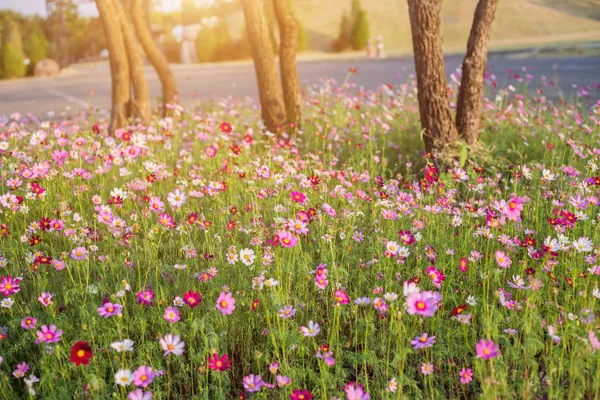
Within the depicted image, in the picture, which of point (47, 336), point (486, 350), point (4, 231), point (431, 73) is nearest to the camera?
point (486, 350)

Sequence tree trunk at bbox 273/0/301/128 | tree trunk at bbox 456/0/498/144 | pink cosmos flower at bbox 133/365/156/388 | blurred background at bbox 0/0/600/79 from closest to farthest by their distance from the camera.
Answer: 1. pink cosmos flower at bbox 133/365/156/388
2. tree trunk at bbox 456/0/498/144
3. tree trunk at bbox 273/0/301/128
4. blurred background at bbox 0/0/600/79

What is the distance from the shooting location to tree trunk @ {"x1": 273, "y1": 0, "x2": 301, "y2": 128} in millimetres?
7113

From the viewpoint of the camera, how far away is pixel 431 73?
17.7ft

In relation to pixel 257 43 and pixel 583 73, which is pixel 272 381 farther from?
pixel 583 73

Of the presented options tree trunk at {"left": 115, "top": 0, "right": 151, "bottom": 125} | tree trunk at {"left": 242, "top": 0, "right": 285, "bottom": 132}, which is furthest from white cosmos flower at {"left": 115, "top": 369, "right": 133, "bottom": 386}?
tree trunk at {"left": 115, "top": 0, "right": 151, "bottom": 125}

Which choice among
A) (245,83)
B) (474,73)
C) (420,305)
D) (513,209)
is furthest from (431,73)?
(245,83)

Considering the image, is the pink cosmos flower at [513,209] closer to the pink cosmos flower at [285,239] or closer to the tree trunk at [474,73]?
the pink cosmos flower at [285,239]

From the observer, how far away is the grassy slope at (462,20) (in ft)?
124

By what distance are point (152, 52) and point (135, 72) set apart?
3.54 ft

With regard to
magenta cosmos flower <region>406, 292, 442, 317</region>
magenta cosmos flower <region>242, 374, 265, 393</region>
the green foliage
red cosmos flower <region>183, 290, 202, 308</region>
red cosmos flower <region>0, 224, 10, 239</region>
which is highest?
the green foliage

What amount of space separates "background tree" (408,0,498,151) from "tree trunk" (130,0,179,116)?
4150 mm

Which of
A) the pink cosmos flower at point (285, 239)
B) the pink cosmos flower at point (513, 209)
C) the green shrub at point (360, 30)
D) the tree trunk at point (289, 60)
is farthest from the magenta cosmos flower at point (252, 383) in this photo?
the green shrub at point (360, 30)

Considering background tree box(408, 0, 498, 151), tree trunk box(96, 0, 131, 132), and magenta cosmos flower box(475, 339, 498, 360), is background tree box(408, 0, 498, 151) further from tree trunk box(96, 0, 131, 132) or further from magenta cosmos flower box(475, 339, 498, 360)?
tree trunk box(96, 0, 131, 132)

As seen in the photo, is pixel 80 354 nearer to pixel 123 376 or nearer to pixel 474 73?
pixel 123 376
